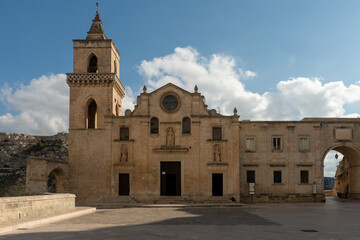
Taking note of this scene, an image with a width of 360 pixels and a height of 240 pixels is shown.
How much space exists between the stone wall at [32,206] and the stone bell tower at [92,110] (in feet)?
40.9

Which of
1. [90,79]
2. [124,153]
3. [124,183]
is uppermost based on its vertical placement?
[90,79]

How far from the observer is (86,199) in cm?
3925

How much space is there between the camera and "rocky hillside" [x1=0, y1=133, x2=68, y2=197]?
7756 centimetres

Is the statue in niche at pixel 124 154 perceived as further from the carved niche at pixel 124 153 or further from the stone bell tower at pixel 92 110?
the stone bell tower at pixel 92 110

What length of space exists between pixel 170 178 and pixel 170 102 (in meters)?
7.81

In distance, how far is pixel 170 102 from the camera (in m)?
40.3

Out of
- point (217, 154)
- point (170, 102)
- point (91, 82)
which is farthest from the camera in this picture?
point (91, 82)

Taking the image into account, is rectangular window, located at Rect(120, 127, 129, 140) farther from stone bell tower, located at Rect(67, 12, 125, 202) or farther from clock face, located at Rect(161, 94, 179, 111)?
clock face, located at Rect(161, 94, 179, 111)

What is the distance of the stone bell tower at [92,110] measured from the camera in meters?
39.7

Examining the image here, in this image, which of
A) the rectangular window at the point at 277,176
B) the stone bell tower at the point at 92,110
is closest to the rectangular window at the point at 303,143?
the rectangular window at the point at 277,176

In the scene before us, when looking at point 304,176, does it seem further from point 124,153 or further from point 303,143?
point 124,153

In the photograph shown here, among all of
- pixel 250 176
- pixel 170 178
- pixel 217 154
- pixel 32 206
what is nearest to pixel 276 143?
pixel 250 176

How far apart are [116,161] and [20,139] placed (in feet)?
203

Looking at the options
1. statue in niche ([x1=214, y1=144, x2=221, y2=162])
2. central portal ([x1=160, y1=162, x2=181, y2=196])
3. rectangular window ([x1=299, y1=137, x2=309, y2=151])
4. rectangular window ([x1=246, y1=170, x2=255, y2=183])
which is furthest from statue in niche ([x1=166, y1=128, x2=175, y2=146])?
rectangular window ([x1=299, y1=137, x2=309, y2=151])
